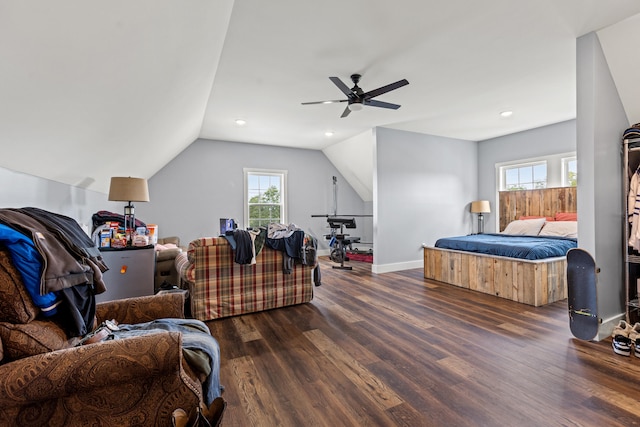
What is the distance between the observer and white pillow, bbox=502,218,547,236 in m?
4.98

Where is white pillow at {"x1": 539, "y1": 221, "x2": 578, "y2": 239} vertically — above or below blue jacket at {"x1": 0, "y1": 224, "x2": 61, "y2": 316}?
below

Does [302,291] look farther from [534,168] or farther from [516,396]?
[534,168]

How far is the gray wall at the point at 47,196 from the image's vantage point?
172cm

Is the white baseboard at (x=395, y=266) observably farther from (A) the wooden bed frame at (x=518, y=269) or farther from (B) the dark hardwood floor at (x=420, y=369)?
(B) the dark hardwood floor at (x=420, y=369)

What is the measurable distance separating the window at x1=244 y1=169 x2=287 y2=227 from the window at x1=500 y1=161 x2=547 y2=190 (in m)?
4.73

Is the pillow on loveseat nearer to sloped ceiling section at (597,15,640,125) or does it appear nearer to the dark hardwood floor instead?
the dark hardwood floor

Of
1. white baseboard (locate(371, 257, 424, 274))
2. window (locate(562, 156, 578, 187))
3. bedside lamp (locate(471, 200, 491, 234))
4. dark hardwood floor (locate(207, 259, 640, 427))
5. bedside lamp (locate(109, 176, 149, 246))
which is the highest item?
window (locate(562, 156, 578, 187))

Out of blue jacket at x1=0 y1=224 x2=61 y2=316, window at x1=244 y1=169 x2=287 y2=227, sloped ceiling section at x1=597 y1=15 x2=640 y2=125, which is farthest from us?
window at x1=244 y1=169 x2=287 y2=227

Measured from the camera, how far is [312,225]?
729cm

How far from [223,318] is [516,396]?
2.60 meters

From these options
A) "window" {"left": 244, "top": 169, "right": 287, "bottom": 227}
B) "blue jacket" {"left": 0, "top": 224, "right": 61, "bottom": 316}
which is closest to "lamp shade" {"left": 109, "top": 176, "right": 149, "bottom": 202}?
"blue jacket" {"left": 0, "top": 224, "right": 61, "bottom": 316}

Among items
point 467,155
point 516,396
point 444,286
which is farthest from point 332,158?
point 516,396

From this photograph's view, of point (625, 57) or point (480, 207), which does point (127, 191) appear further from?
point (480, 207)

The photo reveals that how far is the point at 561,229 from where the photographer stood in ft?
15.1
